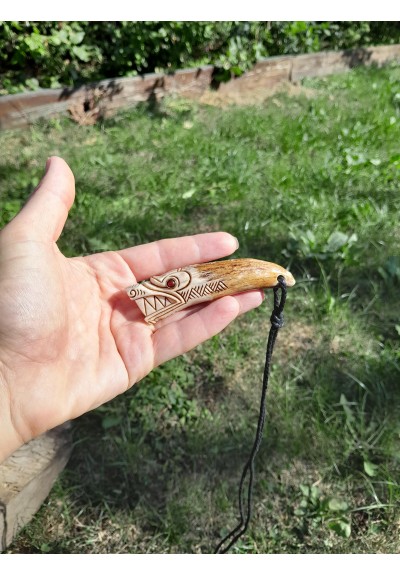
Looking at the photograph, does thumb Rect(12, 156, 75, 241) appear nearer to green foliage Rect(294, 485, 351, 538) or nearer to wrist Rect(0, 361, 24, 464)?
wrist Rect(0, 361, 24, 464)

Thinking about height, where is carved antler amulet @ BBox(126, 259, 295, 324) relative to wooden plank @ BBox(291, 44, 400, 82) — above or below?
below

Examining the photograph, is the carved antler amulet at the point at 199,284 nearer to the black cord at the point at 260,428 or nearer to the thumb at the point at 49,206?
the black cord at the point at 260,428

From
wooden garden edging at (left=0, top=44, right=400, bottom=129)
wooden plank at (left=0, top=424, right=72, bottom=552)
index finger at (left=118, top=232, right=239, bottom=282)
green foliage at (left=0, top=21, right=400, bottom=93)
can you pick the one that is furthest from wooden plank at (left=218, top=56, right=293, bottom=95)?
wooden plank at (left=0, top=424, right=72, bottom=552)

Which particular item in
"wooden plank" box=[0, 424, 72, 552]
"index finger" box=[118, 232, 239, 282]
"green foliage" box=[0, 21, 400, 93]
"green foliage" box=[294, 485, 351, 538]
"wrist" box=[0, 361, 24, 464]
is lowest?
"green foliage" box=[294, 485, 351, 538]

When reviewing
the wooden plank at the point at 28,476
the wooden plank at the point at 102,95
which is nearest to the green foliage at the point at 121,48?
the wooden plank at the point at 102,95

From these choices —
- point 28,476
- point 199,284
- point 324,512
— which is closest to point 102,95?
point 199,284

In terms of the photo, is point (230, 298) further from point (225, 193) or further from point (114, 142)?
point (114, 142)

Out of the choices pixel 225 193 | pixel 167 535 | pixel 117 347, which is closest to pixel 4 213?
Result: pixel 225 193
